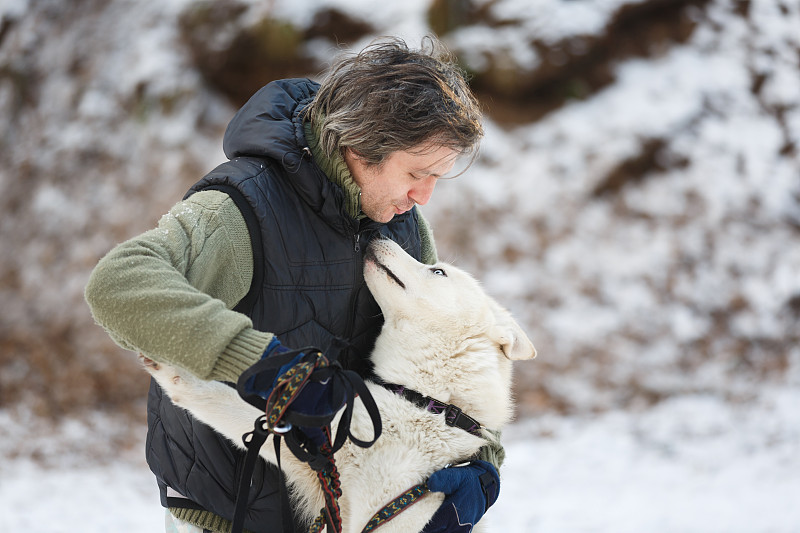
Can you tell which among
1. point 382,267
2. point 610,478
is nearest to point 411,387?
point 382,267

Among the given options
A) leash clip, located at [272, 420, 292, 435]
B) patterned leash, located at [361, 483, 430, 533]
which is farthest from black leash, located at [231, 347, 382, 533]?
patterned leash, located at [361, 483, 430, 533]

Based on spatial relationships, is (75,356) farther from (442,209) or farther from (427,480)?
(427,480)

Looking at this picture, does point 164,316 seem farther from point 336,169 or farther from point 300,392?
point 336,169

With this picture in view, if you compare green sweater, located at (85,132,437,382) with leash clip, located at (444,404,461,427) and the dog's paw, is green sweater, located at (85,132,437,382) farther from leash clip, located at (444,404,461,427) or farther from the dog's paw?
leash clip, located at (444,404,461,427)

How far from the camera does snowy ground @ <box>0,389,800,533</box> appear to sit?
183 inches

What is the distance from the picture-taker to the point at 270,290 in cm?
189

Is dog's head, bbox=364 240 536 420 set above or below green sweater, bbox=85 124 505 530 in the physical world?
above

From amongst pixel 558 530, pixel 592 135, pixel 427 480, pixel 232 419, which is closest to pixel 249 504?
pixel 232 419

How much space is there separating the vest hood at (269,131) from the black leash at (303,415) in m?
0.65

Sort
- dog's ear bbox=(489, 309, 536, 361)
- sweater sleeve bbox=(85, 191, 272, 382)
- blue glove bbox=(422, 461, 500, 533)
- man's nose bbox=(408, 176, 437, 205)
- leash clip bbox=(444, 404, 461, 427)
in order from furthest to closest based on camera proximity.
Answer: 1. dog's ear bbox=(489, 309, 536, 361)
2. leash clip bbox=(444, 404, 461, 427)
3. man's nose bbox=(408, 176, 437, 205)
4. blue glove bbox=(422, 461, 500, 533)
5. sweater sleeve bbox=(85, 191, 272, 382)

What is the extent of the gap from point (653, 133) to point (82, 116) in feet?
22.5

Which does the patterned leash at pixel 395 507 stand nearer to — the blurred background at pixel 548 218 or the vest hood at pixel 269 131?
the vest hood at pixel 269 131

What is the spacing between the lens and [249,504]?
75.9 inches

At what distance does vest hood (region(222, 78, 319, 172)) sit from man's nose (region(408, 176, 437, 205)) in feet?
1.21
